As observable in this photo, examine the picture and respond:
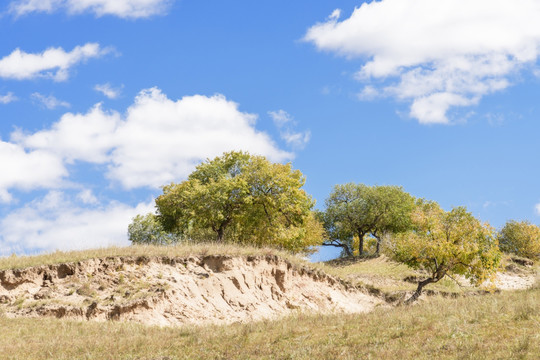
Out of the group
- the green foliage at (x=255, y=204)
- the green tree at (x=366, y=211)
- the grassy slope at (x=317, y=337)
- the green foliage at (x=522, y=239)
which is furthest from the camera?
the green foliage at (x=522, y=239)

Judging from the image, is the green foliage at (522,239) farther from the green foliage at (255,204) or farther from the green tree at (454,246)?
the green tree at (454,246)

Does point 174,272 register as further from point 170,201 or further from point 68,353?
point 170,201

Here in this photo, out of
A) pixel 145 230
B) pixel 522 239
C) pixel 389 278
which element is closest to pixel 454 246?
pixel 389 278

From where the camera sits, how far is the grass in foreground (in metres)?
12.5

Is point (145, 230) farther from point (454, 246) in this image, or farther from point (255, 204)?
point (454, 246)

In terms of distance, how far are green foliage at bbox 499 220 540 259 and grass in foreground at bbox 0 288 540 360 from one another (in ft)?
199

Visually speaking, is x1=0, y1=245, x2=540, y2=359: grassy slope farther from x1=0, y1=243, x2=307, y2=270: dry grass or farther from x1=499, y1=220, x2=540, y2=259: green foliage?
x1=499, y1=220, x2=540, y2=259: green foliage

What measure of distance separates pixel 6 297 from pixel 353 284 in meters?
21.3

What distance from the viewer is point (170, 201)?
5288 centimetres

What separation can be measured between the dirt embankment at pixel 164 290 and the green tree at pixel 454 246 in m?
6.33

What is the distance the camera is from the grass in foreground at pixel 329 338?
41.0 ft

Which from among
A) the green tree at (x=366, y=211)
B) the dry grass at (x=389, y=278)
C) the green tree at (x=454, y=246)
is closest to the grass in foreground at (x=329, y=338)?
the green tree at (x=454, y=246)

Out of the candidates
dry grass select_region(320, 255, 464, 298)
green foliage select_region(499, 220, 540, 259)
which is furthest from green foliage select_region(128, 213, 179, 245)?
green foliage select_region(499, 220, 540, 259)

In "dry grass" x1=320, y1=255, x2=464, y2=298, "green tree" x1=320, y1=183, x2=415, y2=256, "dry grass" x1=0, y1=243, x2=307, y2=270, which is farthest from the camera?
"green tree" x1=320, y1=183, x2=415, y2=256
